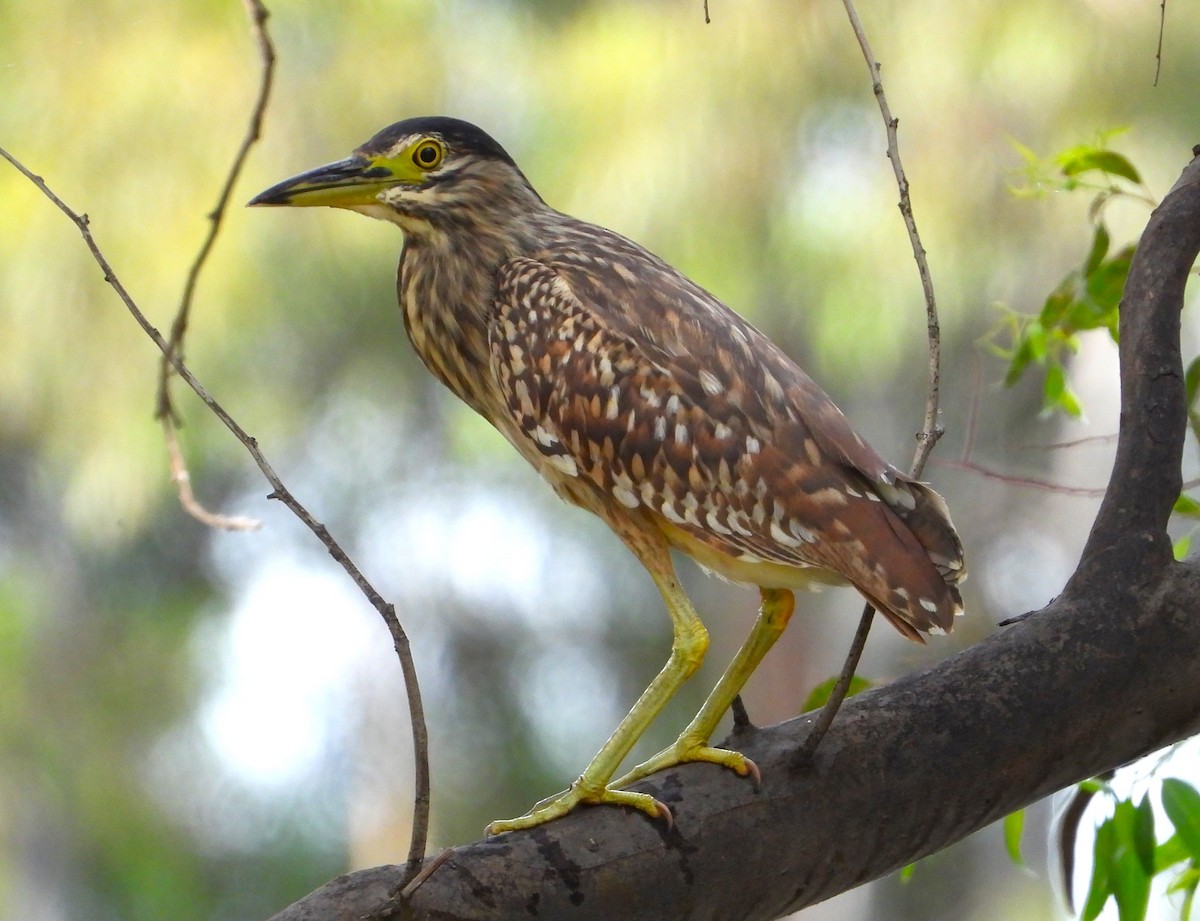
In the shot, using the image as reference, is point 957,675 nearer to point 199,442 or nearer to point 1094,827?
point 1094,827

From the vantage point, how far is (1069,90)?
17.2 ft

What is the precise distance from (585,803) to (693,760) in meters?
0.15

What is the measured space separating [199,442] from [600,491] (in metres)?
3.89

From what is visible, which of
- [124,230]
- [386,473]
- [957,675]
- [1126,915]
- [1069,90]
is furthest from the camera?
[386,473]

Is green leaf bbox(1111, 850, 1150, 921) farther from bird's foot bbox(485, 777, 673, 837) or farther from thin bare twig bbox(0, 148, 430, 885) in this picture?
thin bare twig bbox(0, 148, 430, 885)

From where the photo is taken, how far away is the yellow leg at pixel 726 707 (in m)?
1.48

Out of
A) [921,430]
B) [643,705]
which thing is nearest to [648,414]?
[643,705]

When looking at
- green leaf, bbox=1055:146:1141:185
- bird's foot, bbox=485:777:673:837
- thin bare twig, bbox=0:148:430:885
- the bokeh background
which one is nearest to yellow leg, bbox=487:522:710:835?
bird's foot, bbox=485:777:673:837

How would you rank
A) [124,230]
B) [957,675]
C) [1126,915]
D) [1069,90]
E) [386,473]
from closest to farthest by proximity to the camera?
[957,675]
[1126,915]
[124,230]
[1069,90]
[386,473]

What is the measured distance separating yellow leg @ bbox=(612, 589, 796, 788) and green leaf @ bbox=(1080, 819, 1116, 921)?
470 millimetres

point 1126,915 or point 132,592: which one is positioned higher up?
point 132,592

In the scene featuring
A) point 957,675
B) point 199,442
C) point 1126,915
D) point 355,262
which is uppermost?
point 355,262

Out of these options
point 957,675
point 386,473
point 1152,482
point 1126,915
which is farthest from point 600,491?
point 386,473

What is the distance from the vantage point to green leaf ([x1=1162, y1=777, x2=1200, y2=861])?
65.0 inches
